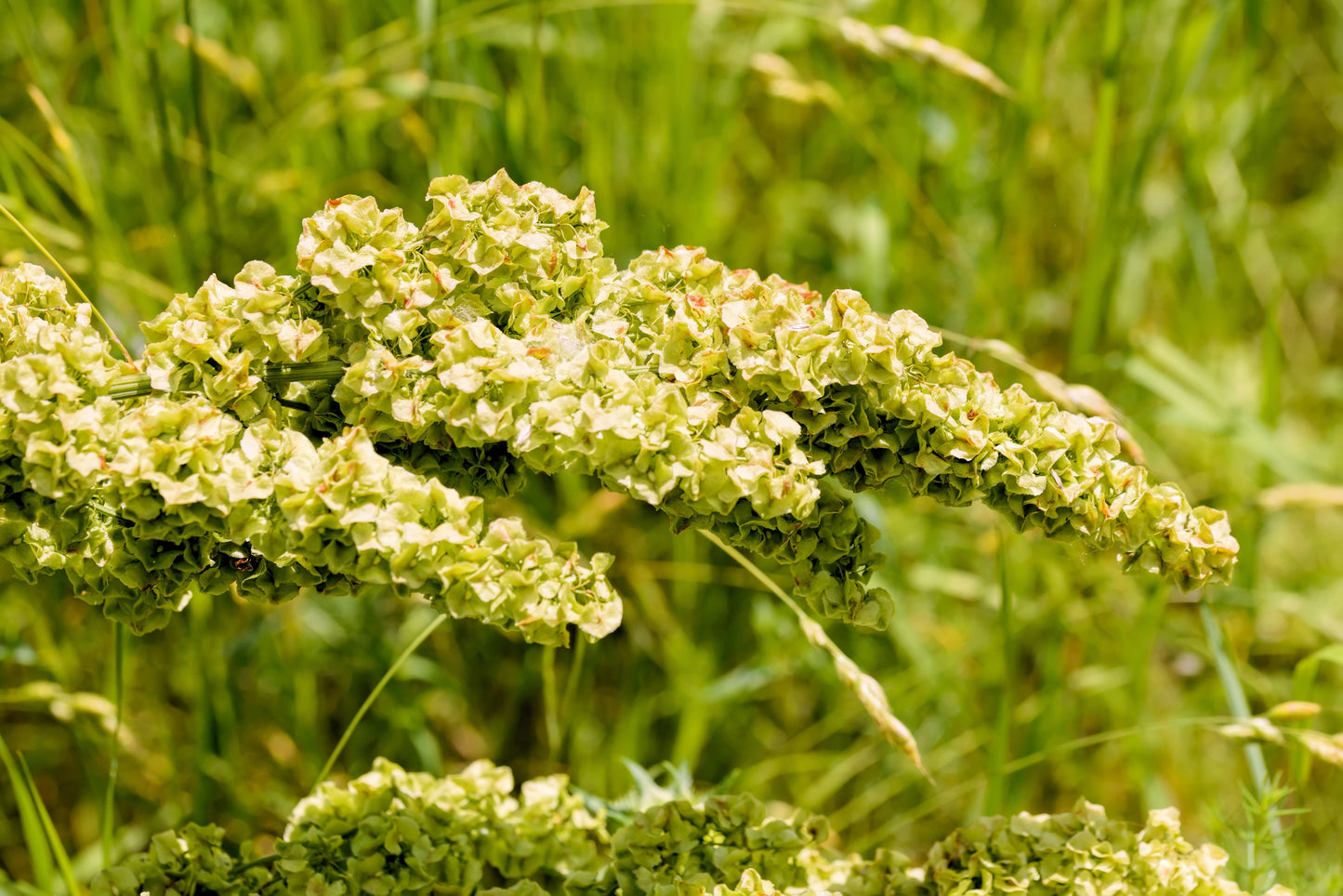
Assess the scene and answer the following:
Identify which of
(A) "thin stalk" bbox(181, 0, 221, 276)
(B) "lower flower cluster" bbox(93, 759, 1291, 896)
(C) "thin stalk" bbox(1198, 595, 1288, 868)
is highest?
(A) "thin stalk" bbox(181, 0, 221, 276)

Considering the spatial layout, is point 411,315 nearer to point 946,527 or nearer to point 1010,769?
point 1010,769

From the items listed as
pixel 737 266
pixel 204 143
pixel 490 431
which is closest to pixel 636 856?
pixel 490 431

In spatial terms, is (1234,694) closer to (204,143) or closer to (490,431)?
(490,431)

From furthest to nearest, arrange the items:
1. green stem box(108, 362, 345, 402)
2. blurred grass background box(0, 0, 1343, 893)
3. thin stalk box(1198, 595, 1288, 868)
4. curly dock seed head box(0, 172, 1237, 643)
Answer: blurred grass background box(0, 0, 1343, 893)
thin stalk box(1198, 595, 1288, 868)
green stem box(108, 362, 345, 402)
curly dock seed head box(0, 172, 1237, 643)

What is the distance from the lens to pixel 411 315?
3.61 feet

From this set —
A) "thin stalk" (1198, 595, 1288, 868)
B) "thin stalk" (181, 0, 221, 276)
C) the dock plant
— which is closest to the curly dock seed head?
the dock plant

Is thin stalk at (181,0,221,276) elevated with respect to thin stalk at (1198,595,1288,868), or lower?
elevated

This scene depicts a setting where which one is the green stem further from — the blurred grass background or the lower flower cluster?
the blurred grass background

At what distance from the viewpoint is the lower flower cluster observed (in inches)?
52.1

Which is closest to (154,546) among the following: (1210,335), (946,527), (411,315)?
(411,315)

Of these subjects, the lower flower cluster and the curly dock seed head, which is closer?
the curly dock seed head

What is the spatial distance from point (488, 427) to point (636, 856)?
586 mm

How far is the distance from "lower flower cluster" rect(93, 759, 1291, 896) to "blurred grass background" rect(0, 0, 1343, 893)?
64cm

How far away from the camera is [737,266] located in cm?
266
